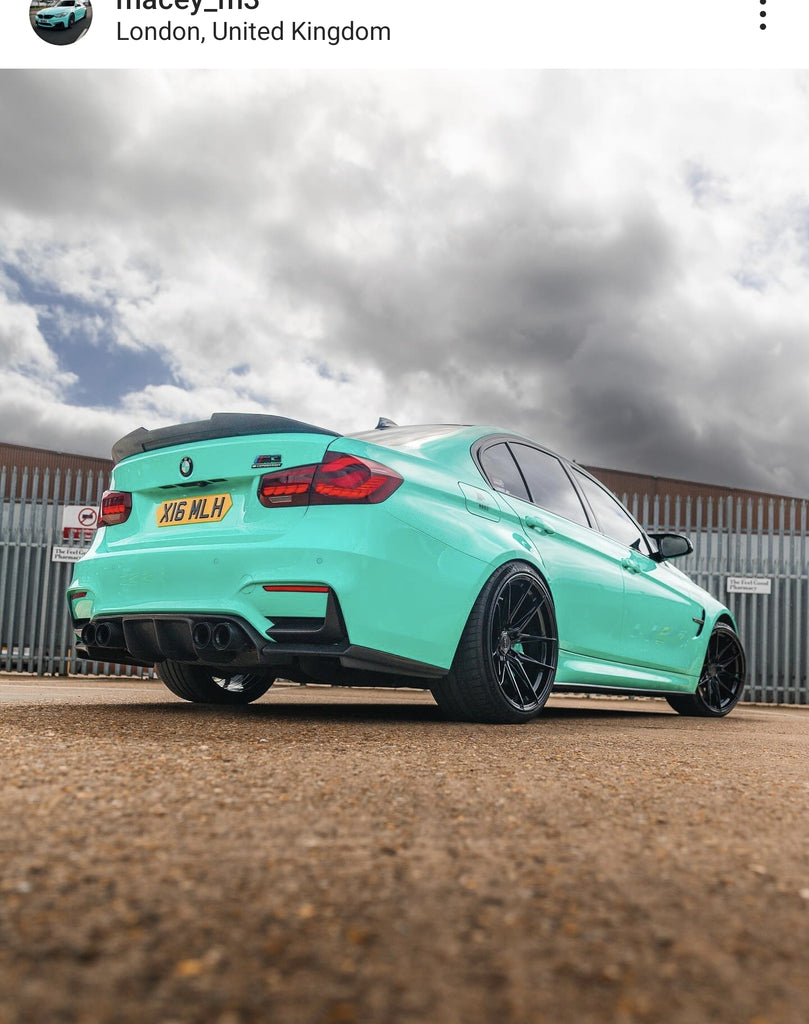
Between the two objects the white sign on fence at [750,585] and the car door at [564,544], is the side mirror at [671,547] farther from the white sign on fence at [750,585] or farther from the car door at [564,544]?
the white sign on fence at [750,585]

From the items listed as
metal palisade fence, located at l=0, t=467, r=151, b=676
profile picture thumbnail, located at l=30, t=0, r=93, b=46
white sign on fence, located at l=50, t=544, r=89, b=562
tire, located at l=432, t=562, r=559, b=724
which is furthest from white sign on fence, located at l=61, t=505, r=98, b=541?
tire, located at l=432, t=562, r=559, b=724

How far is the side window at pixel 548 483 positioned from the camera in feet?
17.2

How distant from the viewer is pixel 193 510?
419cm

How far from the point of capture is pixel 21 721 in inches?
154

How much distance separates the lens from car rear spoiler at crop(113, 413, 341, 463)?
407 cm

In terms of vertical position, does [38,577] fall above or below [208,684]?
above

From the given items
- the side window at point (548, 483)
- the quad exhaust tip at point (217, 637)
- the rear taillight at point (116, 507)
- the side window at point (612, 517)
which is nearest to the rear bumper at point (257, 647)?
the quad exhaust tip at point (217, 637)

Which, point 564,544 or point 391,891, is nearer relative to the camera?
point 391,891

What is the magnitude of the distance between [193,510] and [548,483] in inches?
87.5

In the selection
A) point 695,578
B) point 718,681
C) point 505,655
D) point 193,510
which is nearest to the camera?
point 193,510

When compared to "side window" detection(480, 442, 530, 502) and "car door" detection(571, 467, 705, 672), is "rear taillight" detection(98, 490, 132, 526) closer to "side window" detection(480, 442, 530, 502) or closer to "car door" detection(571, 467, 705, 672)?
"side window" detection(480, 442, 530, 502)

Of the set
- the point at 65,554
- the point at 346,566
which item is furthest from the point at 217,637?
the point at 65,554

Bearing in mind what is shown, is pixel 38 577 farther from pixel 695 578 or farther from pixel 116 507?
pixel 695 578

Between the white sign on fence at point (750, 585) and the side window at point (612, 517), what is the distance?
821 centimetres
